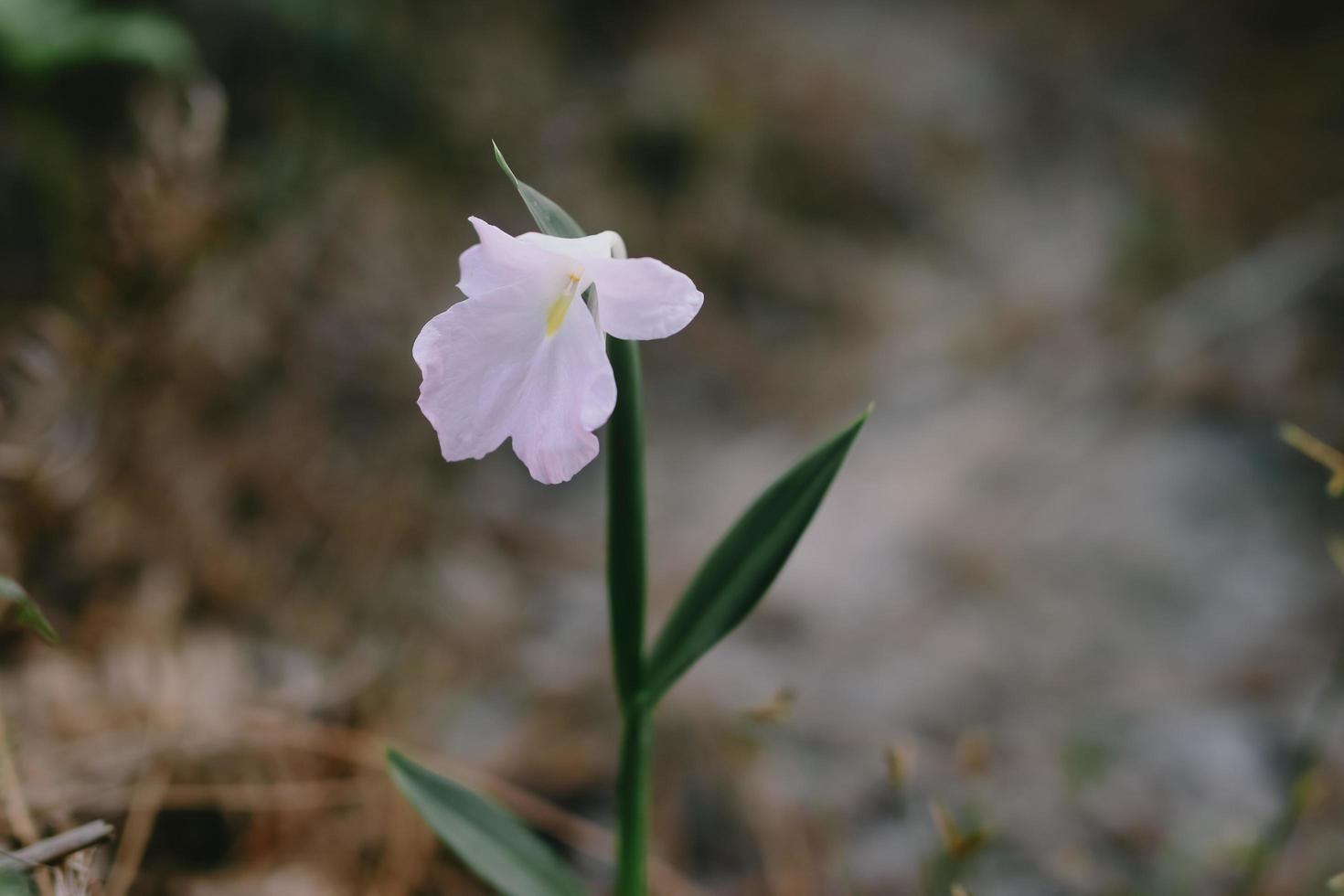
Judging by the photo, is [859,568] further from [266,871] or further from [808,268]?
[266,871]

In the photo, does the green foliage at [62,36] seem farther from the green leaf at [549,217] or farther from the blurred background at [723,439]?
the green leaf at [549,217]

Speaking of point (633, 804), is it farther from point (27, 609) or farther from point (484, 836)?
point (27, 609)

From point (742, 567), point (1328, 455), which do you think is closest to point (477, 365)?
point (742, 567)

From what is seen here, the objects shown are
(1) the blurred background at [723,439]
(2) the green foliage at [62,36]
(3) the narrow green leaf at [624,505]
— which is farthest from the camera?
(2) the green foliage at [62,36]

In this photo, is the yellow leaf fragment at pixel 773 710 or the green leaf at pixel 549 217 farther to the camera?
the yellow leaf fragment at pixel 773 710

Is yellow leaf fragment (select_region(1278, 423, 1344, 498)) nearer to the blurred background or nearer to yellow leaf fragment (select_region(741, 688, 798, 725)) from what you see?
the blurred background

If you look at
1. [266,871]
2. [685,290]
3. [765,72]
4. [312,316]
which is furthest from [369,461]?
[765,72]

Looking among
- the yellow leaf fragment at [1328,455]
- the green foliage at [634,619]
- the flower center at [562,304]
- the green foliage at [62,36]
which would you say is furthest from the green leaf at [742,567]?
the green foliage at [62,36]
